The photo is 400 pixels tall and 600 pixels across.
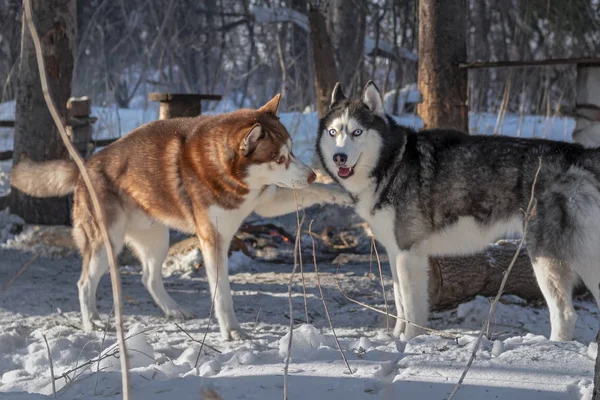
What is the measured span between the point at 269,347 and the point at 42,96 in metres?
3.95

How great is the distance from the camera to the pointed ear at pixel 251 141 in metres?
4.10

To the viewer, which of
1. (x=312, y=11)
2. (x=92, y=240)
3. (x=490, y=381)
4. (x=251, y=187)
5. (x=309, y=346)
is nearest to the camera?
(x=490, y=381)

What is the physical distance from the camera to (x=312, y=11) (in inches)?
344

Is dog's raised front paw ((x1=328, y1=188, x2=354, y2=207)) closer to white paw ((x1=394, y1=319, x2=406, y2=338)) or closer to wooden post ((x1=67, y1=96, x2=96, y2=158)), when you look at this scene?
white paw ((x1=394, y1=319, x2=406, y2=338))

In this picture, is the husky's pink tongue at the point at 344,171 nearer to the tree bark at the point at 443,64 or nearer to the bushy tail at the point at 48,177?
the bushy tail at the point at 48,177

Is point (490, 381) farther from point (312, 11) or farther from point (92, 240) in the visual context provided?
point (312, 11)

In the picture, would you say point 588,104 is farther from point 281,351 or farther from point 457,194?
point 281,351

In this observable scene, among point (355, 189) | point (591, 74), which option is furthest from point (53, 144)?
point (591, 74)

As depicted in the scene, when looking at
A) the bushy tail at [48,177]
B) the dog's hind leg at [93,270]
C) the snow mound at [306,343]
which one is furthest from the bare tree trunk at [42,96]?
the snow mound at [306,343]

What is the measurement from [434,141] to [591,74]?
277 cm

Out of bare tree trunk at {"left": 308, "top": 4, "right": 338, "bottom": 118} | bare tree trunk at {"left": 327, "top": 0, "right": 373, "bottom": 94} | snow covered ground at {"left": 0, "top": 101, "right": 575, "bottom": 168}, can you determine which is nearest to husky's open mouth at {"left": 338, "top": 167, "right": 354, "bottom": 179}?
bare tree trunk at {"left": 308, "top": 4, "right": 338, "bottom": 118}

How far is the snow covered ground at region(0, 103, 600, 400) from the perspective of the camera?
2.68m

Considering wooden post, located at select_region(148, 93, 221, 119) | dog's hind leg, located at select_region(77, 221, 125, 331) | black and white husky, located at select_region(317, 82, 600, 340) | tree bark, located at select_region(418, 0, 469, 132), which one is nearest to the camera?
black and white husky, located at select_region(317, 82, 600, 340)

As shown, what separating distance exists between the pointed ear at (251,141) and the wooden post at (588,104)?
11.4 feet
